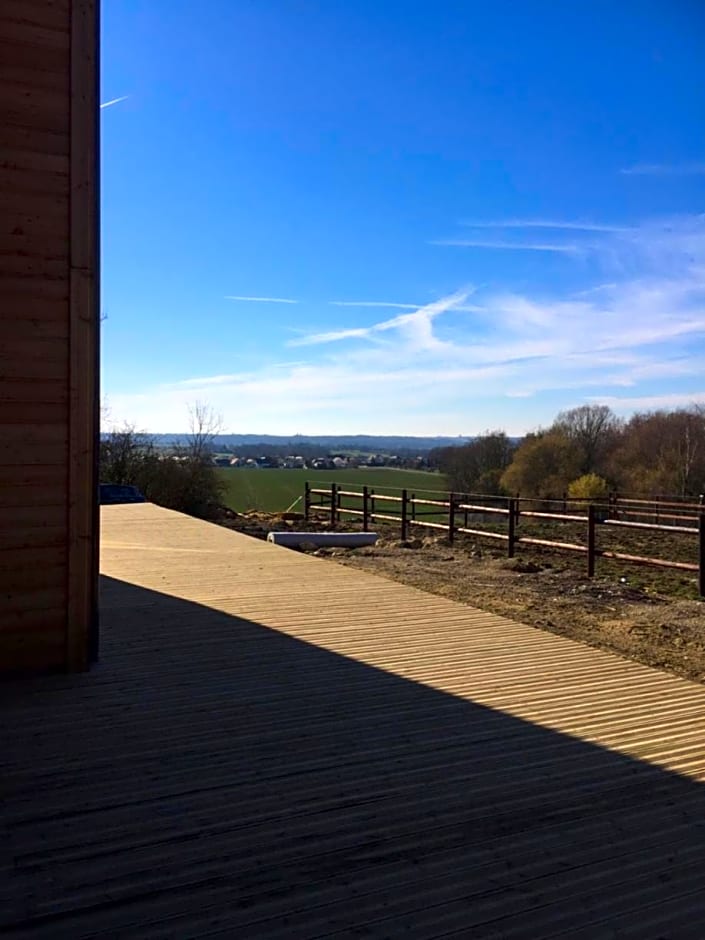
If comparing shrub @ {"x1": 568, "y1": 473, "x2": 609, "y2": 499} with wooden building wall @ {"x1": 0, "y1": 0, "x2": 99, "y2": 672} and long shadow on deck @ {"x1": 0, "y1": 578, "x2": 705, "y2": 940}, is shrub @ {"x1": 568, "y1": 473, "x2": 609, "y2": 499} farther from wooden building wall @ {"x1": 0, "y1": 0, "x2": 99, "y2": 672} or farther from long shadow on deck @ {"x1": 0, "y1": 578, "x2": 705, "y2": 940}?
wooden building wall @ {"x1": 0, "y1": 0, "x2": 99, "y2": 672}

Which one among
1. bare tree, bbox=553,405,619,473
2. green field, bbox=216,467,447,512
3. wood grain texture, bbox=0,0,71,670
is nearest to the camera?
wood grain texture, bbox=0,0,71,670

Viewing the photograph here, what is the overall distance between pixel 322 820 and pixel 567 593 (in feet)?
20.3

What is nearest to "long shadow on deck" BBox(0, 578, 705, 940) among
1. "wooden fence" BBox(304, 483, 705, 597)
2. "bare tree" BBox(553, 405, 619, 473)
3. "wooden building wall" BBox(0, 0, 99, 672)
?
"wooden building wall" BBox(0, 0, 99, 672)

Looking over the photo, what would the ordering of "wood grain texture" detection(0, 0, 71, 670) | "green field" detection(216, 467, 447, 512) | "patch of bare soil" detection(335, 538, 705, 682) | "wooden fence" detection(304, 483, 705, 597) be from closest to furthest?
"wood grain texture" detection(0, 0, 71, 670) < "patch of bare soil" detection(335, 538, 705, 682) < "wooden fence" detection(304, 483, 705, 597) < "green field" detection(216, 467, 447, 512)

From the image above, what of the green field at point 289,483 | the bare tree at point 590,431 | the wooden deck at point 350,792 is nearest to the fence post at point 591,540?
the wooden deck at point 350,792

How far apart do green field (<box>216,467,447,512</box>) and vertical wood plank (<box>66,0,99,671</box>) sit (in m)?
12.2

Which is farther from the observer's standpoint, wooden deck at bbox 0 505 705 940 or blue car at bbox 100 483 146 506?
blue car at bbox 100 483 146 506

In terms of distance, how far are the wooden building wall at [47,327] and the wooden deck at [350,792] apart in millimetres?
416

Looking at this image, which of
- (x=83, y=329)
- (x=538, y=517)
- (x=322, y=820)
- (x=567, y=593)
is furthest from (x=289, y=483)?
(x=322, y=820)

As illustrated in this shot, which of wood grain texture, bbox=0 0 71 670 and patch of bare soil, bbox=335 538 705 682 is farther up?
wood grain texture, bbox=0 0 71 670

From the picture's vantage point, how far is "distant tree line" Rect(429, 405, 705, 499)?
29.3m

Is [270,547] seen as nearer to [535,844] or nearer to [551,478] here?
[535,844]

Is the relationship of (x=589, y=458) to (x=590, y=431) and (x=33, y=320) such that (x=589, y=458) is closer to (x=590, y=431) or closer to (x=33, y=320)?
(x=590, y=431)

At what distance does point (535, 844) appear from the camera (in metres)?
2.51
